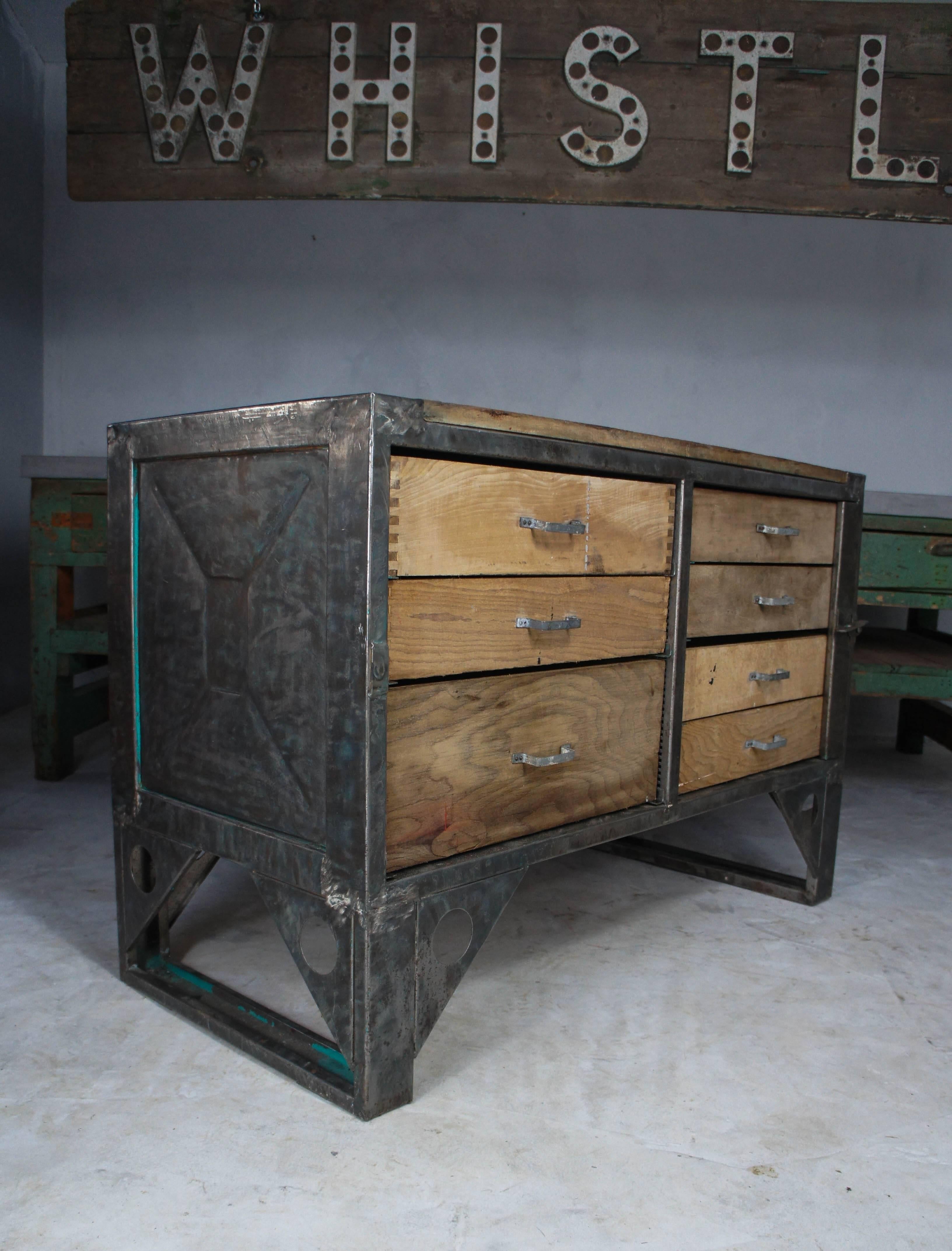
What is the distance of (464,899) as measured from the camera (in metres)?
1.30

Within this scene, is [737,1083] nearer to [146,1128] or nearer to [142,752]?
[146,1128]

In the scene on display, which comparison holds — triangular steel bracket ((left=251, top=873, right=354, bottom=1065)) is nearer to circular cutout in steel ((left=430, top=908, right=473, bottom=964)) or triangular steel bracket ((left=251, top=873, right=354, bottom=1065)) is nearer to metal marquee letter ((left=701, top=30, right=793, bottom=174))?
circular cutout in steel ((left=430, top=908, right=473, bottom=964))

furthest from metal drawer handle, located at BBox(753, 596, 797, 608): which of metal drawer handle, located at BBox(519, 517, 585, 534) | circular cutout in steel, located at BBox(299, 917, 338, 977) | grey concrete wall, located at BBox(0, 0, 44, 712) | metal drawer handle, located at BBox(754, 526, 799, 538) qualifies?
grey concrete wall, located at BBox(0, 0, 44, 712)

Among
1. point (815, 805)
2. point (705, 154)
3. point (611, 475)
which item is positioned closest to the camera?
point (611, 475)

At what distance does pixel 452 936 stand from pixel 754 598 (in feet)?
2.79

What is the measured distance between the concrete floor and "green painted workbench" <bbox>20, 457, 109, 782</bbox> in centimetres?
84

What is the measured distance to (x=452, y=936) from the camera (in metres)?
1.75

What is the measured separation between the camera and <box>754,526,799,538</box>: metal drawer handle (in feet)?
5.95

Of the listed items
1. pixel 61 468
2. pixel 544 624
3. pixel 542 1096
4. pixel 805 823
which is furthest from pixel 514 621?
pixel 61 468

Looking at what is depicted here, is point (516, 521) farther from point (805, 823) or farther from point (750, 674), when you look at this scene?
point (805, 823)

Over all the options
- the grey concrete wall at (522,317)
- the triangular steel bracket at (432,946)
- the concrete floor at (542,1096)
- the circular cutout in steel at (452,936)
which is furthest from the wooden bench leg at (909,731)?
the triangular steel bracket at (432,946)

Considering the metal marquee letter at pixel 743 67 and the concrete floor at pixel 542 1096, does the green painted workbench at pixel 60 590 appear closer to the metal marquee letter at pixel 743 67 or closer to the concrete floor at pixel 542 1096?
the concrete floor at pixel 542 1096

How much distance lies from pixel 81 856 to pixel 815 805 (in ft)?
5.38

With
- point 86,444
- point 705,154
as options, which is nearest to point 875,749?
point 705,154
